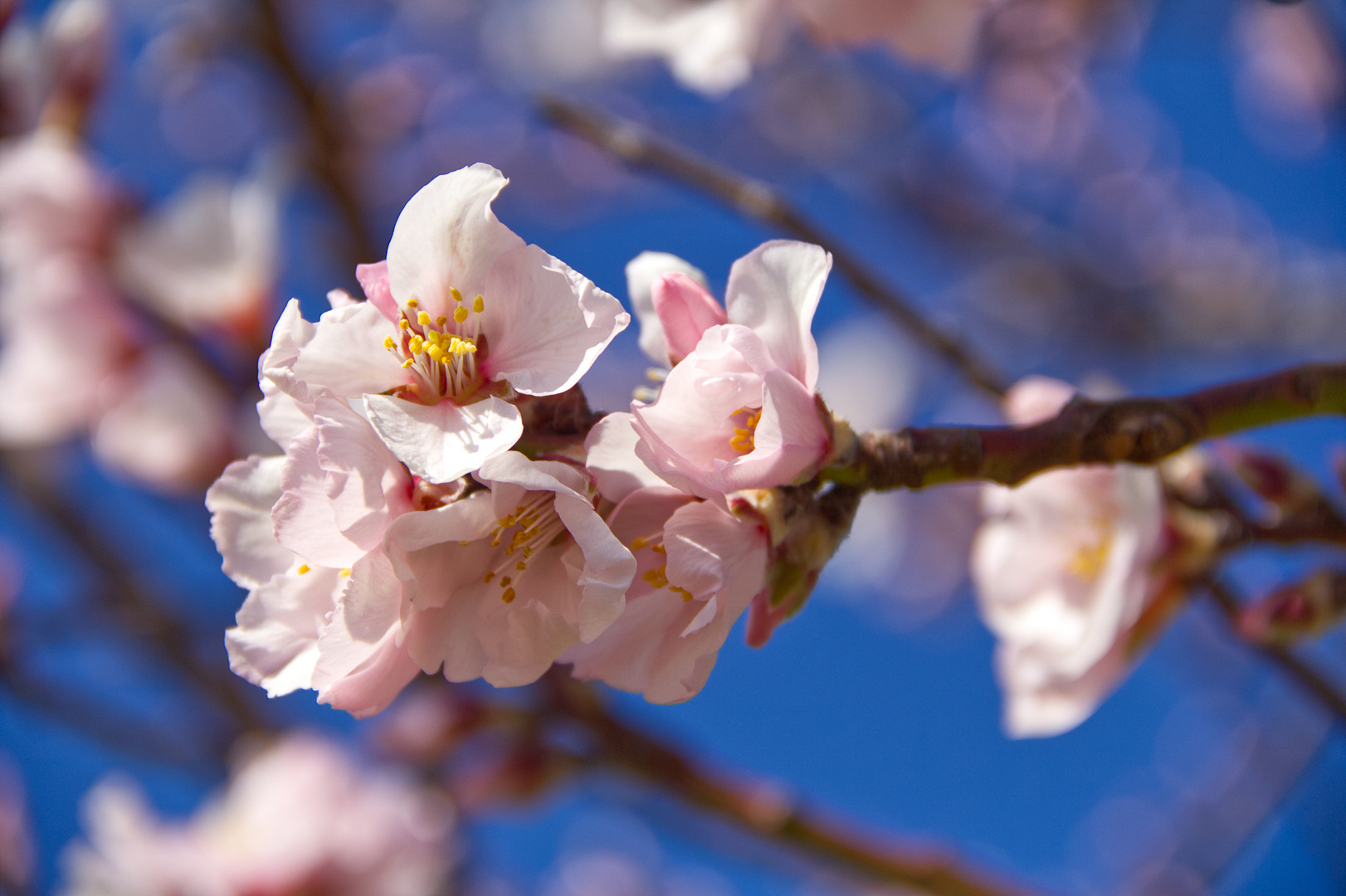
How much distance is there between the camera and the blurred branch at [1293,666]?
0.73 meters

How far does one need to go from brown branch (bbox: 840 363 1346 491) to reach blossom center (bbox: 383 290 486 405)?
0.64 feet

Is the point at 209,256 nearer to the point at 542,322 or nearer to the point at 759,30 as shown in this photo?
the point at 759,30

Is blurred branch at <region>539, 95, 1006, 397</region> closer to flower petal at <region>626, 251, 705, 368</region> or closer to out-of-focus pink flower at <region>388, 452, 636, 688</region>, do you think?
flower petal at <region>626, 251, 705, 368</region>

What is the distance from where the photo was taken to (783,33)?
1012 millimetres

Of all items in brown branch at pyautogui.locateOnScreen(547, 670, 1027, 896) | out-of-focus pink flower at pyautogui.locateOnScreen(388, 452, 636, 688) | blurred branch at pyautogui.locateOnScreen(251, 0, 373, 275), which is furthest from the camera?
blurred branch at pyautogui.locateOnScreen(251, 0, 373, 275)

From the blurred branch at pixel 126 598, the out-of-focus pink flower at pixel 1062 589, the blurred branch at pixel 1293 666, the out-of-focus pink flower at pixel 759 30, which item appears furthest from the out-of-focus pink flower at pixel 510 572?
the blurred branch at pixel 126 598

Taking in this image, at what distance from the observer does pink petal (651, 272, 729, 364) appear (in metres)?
0.49

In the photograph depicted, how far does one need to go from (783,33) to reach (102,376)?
3.48 feet

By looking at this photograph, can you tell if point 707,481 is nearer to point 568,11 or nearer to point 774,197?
point 774,197

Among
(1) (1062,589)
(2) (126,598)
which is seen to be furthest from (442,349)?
(2) (126,598)

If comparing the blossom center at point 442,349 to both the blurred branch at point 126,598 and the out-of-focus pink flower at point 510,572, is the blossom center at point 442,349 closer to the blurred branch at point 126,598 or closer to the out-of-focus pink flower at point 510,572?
the out-of-focus pink flower at point 510,572

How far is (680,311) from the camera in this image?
489 mm

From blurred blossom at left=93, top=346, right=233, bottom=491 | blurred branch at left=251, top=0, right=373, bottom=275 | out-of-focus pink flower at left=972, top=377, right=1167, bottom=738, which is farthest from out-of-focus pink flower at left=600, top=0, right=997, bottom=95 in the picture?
blurred blossom at left=93, top=346, right=233, bottom=491

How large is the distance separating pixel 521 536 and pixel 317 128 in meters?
1.33
